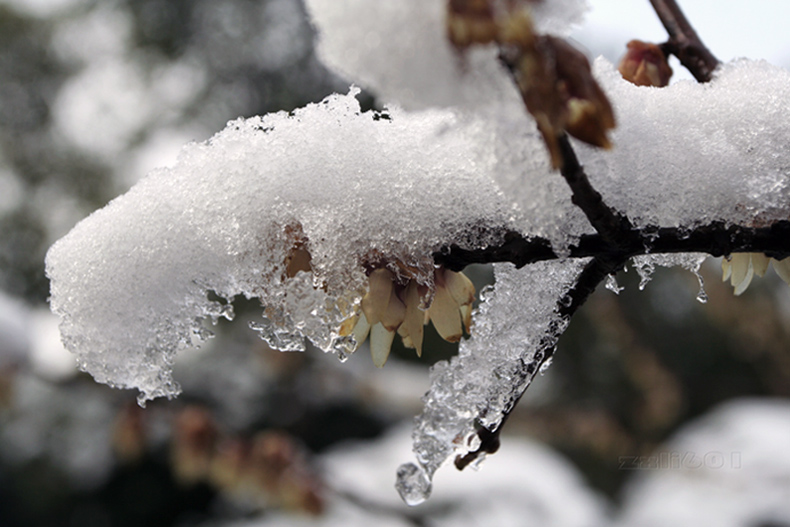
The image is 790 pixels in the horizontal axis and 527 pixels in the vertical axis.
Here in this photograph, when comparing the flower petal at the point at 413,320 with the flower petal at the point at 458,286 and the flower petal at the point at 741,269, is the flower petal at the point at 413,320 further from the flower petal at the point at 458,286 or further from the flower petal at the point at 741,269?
the flower petal at the point at 741,269

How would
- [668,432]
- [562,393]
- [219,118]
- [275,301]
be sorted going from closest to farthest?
[275,301] → [219,118] → [668,432] → [562,393]

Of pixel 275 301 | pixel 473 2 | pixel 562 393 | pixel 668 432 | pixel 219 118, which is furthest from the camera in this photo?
pixel 562 393

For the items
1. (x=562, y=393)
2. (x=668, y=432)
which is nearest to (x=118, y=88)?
(x=562, y=393)

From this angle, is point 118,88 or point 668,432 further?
point 668,432

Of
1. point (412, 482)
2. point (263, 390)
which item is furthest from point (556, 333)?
point (263, 390)

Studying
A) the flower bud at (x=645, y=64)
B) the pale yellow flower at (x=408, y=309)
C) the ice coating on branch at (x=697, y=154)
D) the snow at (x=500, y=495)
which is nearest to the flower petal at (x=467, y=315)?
the pale yellow flower at (x=408, y=309)

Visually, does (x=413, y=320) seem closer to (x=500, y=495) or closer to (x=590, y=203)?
(x=590, y=203)

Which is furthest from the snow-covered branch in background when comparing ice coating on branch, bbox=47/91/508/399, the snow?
the snow

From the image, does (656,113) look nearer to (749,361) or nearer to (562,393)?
(562,393)
